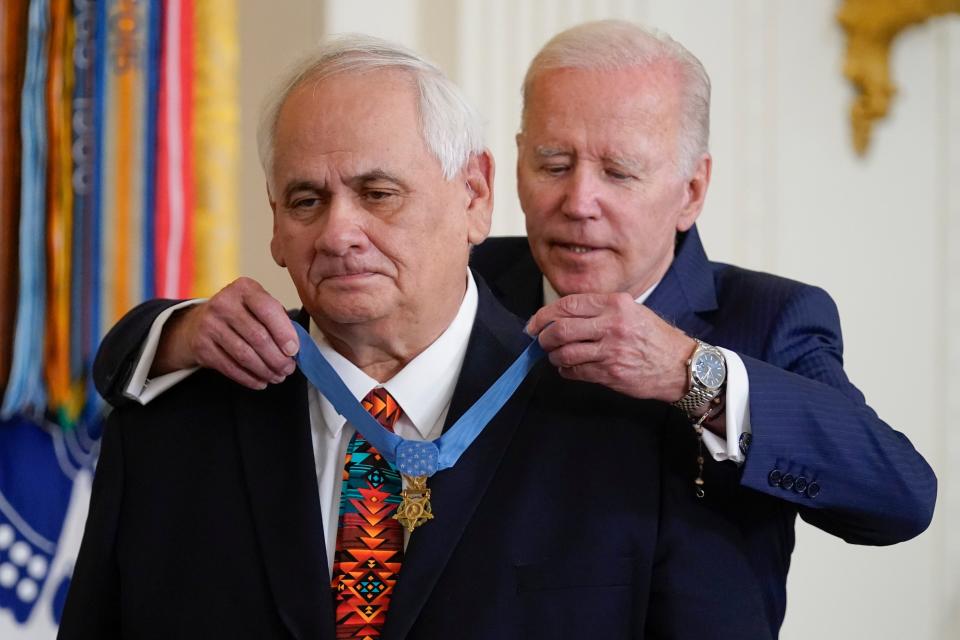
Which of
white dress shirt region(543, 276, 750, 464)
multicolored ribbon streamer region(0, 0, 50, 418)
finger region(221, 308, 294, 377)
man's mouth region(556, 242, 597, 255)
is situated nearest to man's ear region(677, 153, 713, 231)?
man's mouth region(556, 242, 597, 255)

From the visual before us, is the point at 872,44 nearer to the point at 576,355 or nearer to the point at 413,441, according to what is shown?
the point at 576,355

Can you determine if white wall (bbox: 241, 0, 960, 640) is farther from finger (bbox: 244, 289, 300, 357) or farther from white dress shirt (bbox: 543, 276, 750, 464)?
finger (bbox: 244, 289, 300, 357)

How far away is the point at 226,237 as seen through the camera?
11.3ft

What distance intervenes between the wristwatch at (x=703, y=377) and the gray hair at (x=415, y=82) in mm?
483

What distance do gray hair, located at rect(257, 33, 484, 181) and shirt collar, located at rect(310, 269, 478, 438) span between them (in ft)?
0.88

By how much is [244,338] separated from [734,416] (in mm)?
765

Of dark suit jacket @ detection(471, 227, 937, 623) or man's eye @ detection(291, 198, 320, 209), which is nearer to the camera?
man's eye @ detection(291, 198, 320, 209)

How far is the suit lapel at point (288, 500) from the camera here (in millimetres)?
1888

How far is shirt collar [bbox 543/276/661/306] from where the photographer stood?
278 cm

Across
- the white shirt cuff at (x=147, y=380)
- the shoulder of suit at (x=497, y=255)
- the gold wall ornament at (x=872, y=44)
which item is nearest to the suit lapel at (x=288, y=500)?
the white shirt cuff at (x=147, y=380)

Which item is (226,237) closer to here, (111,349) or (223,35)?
(223,35)

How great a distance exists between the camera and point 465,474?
77.0 inches

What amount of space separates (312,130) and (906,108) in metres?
3.13

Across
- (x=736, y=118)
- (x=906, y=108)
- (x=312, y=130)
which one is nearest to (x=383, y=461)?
(x=312, y=130)
